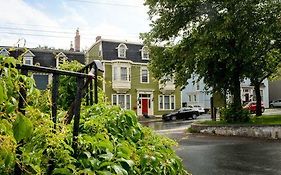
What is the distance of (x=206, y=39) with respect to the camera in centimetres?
1758

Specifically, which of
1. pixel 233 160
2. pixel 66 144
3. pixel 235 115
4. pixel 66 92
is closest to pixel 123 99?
pixel 235 115

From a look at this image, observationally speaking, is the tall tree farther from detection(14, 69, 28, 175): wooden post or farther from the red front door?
the red front door

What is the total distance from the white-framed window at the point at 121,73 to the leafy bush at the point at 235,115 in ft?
72.5

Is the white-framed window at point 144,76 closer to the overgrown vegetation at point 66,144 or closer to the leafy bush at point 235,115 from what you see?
the leafy bush at point 235,115

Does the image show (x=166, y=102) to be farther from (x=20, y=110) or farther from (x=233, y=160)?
(x=20, y=110)

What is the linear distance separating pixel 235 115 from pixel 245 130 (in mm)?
2562

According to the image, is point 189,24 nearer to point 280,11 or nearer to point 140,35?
point 140,35

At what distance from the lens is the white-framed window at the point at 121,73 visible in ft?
133

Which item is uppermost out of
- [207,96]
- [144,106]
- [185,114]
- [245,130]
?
[207,96]

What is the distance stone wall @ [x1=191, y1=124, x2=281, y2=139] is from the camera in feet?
50.6

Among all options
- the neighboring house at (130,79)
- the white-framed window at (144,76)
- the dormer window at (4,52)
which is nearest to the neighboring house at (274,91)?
the neighboring house at (130,79)

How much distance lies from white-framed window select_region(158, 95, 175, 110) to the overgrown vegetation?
4177 cm

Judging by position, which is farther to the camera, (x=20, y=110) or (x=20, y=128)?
(x=20, y=110)

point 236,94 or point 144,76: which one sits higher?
point 144,76
